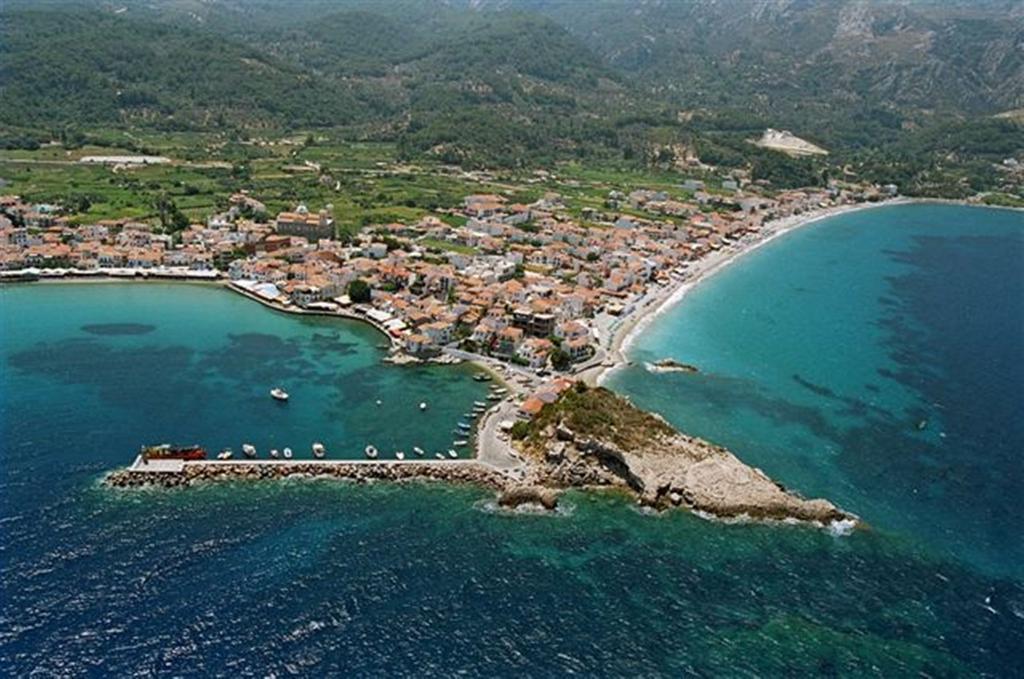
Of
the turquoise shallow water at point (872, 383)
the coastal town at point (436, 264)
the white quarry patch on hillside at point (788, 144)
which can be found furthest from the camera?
the white quarry patch on hillside at point (788, 144)

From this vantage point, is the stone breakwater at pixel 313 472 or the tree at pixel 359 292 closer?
the stone breakwater at pixel 313 472

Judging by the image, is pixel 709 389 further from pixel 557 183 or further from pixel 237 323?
pixel 557 183

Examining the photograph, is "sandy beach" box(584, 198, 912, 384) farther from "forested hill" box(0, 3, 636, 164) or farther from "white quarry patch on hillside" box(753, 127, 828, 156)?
"white quarry patch on hillside" box(753, 127, 828, 156)

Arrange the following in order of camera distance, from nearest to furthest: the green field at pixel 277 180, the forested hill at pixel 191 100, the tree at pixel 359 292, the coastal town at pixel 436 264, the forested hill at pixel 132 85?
the coastal town at pixel 436 264
the tree at pixel 359 292
the green field at pixel 277 180
the forested hill at pixel 191 100
the forested hill at pixel 132 85

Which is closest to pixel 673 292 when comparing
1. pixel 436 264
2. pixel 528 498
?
pixel 436 264

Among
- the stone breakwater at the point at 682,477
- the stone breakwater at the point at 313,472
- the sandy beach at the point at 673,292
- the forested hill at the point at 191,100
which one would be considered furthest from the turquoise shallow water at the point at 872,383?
the forested hill at the point at 191,100

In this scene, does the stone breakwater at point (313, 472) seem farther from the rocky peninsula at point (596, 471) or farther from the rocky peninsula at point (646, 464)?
the rocky peninsula at point (646, 464)
